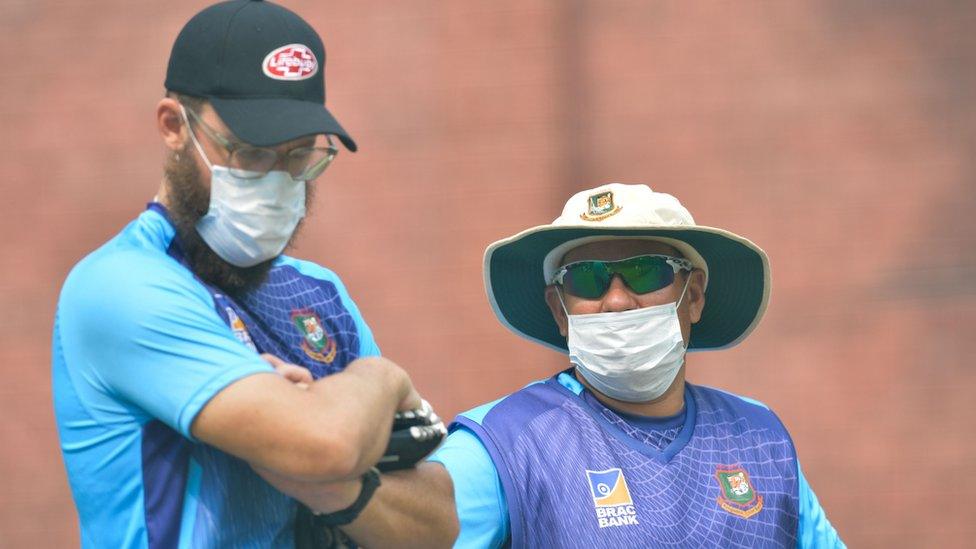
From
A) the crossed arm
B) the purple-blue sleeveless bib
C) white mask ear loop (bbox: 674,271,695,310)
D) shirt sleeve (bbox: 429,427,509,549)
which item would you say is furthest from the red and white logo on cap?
white mask ear loop (bbox: 674,271,695,310)

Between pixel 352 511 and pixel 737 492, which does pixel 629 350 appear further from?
pixel 352 511

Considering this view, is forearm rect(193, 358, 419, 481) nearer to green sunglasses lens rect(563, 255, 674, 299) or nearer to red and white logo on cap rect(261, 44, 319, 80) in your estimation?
red and white logo on cap rect(261, 44, 319, 80)

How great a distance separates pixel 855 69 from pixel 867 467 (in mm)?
1536

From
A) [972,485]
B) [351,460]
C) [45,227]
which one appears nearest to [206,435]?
[351,460]

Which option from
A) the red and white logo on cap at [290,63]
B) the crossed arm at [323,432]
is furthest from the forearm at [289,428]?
the red and white logo on cap at [290,63]

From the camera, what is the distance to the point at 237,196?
210 cm

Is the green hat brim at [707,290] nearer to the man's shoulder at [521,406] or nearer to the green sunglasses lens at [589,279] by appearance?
the green sunglasses lens at [589,279]

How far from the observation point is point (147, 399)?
1.90 metres

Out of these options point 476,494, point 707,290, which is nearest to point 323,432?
point 476,494

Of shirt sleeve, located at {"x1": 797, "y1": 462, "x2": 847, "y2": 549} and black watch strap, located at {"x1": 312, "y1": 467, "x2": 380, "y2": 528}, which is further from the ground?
black watch strap, located at {"x1": 312, "y1": 467, "x2": 380, "y2": 528}

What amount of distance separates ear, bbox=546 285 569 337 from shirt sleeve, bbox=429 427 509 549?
46 cm

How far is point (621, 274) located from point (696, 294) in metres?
0.25

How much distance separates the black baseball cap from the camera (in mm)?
2053

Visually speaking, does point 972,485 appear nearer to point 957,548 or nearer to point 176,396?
point 957,548
